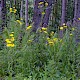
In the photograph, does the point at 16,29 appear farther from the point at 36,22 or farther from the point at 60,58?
the point at 36,22

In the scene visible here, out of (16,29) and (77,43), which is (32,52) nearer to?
(16,29)

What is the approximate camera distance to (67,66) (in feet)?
14.8

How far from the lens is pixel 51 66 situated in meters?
4.14

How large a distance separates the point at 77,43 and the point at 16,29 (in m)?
1.23

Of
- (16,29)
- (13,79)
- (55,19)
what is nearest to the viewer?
(13,79)

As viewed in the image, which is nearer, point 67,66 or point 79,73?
point 79,73

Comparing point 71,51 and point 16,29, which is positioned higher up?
point 16,29

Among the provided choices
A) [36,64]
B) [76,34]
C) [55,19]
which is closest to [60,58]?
[36,64]

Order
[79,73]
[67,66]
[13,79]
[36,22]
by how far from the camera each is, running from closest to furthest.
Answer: [13,79]
[79,73]
[67,66]
[36,22]

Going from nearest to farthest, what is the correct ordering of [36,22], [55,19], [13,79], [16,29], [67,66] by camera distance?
[13,79], [67,66], [16,29], [36,22], [55,19]

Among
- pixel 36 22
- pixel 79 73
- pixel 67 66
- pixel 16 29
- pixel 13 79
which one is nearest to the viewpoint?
pixel 13 79

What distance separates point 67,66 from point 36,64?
0.57m

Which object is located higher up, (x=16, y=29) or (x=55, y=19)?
(x=16, y=29)

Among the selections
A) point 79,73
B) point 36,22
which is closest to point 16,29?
point 79,73
